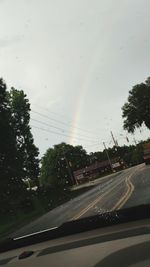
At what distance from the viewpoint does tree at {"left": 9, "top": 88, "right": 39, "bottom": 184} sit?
56938 mm

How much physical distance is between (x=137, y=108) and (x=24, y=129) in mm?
53656

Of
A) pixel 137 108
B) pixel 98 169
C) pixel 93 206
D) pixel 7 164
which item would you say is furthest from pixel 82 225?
pixel 98 169

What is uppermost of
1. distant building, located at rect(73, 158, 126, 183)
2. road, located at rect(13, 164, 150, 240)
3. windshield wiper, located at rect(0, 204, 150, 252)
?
distant building, located at rect(73, 158, 126, 183)

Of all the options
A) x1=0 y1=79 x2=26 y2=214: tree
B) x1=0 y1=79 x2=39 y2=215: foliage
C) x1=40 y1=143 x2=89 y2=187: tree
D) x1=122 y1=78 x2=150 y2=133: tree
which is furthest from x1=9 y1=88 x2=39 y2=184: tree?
x1=40 y1=143 x2=89 y2=187: tree

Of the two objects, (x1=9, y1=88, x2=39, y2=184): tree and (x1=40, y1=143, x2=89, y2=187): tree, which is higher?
(x1=40, y1=143, x2=89, y2=187): tree

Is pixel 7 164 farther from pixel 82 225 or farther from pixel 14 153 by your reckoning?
pixel 82 225

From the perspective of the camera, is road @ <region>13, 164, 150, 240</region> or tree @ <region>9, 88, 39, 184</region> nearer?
road @ <region>13, 164, 150, 240</region>

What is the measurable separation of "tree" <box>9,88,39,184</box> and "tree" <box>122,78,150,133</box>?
49268 millimetres

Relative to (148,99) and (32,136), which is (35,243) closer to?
(32,136)

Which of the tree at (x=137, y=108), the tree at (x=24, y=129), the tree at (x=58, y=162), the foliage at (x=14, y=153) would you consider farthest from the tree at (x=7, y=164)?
the tree at (x=58, y=162)

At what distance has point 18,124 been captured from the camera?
189 ft

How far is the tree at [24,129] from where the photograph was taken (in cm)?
5694

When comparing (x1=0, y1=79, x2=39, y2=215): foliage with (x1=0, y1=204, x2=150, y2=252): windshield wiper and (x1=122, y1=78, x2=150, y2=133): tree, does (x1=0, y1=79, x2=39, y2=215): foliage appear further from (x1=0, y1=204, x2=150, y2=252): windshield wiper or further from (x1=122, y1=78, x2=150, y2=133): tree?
(x1=122, y1=78, x2=150, y2=133): tree

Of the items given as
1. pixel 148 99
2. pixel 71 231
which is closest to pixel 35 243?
pixel 71 231
